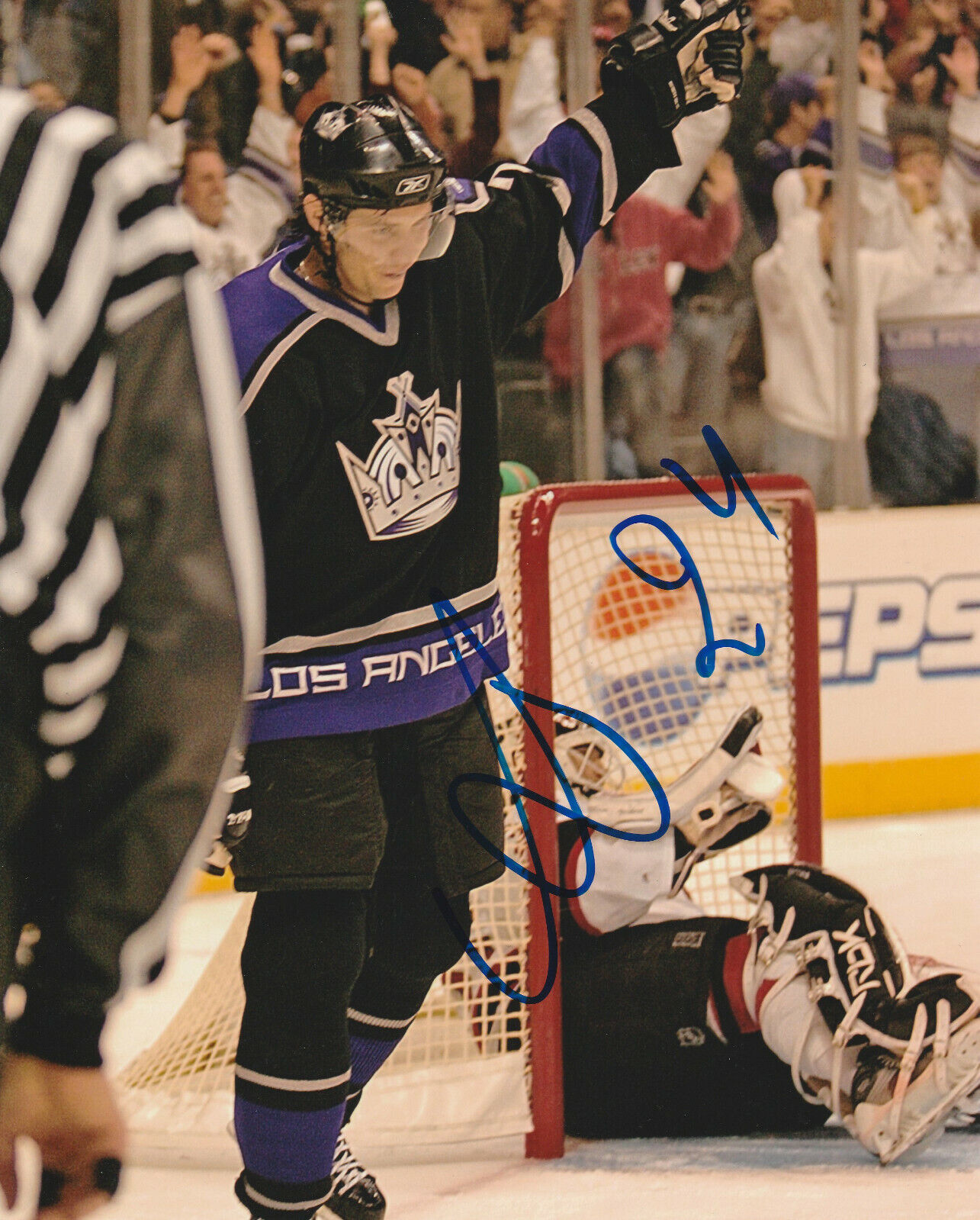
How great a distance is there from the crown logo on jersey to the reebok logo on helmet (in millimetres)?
151

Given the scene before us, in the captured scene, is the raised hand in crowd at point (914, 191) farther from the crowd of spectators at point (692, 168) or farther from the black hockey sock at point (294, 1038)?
the black hockey sock at point (294, 1038)

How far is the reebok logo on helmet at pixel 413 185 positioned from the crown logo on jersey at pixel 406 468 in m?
0.15

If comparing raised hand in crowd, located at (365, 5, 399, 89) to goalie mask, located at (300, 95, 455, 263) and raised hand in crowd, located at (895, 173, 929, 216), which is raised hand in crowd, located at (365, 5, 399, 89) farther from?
goalie mask, located at (300, 95, 455, 263)

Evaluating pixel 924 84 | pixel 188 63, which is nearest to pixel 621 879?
pixel 188 63

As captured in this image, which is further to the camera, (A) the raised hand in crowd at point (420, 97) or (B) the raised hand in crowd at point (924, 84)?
(B) the raised hand in crowd at point (924, 84)

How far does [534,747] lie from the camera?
1.77 meters

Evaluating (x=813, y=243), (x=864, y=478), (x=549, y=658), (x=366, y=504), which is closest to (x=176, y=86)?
(x=813, y=243)

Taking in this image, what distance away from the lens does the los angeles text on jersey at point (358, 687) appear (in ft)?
4.27

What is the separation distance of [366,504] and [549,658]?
53cm

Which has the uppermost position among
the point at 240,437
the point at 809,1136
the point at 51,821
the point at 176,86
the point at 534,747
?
the point at 176,86

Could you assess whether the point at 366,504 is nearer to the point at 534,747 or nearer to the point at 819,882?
the point at 534,747

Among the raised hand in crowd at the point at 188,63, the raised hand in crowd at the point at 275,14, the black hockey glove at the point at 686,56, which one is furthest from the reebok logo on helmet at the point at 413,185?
the raised hand in crowd at the point at 275,14

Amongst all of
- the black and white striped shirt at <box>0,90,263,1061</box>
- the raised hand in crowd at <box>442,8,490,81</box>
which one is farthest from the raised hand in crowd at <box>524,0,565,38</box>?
the black and white striped shirt at <box>0,90,263,1061</box>

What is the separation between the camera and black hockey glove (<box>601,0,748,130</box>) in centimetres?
148
